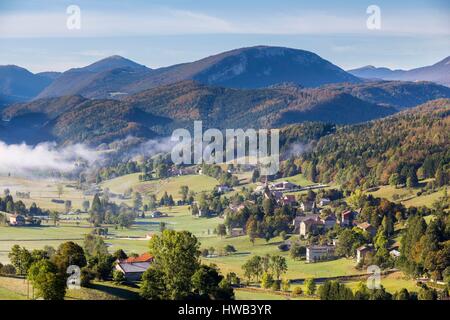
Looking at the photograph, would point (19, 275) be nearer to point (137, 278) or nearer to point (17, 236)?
point (137, 278)

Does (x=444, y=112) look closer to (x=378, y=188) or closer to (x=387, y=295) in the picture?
(x=378, y=188)

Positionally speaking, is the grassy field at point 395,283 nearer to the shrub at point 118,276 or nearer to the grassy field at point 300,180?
the shrub at point 118,276

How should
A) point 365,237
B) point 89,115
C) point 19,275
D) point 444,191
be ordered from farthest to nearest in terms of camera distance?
1. point 89,115
2. point 444,191
3. point 365,237
4. point 19,275

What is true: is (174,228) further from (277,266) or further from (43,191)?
(43,191)

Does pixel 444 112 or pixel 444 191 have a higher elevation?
pixel 444 112

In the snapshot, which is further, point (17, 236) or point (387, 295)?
point (17, 236)

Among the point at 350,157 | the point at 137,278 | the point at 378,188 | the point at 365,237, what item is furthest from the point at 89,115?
the point at 137,278

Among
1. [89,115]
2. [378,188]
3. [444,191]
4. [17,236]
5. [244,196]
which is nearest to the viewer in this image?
[17,236]
